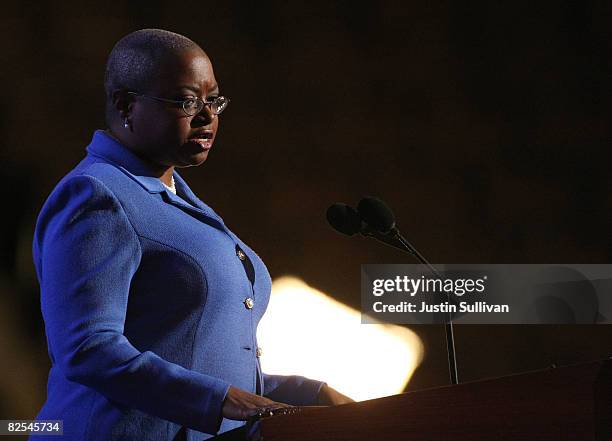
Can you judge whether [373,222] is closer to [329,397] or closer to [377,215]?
[377,215]

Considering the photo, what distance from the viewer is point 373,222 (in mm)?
1692

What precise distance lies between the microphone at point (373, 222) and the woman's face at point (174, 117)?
0.32 meters

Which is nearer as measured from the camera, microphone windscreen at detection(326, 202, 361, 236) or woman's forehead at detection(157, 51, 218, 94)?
woman's forehead at detection(157, 51, 218, 94)

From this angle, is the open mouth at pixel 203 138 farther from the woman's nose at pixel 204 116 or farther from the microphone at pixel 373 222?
the microphone at pixel 373 222

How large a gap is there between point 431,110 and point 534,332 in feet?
2.74

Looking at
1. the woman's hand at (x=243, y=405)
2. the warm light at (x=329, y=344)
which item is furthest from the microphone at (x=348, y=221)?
the warm light at (x=329, y=344)

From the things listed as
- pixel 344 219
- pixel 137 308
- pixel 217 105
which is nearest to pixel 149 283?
pixel 137 308

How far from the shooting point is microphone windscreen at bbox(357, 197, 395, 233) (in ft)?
5.51

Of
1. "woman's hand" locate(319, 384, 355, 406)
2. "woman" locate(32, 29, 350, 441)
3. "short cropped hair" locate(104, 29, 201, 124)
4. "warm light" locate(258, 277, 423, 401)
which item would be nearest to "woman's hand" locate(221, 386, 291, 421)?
"woman" locate(32, 29, 350, 441)

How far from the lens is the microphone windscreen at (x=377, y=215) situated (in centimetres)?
168

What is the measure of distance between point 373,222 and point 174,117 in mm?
425

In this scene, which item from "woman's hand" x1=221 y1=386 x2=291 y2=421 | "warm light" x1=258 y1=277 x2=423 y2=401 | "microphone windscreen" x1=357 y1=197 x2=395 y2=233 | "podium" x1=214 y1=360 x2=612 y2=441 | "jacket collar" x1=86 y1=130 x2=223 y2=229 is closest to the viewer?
"podium" x1=214 y1=360 x2=612 y2=441

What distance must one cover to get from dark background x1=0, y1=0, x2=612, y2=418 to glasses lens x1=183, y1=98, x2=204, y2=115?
138 cm

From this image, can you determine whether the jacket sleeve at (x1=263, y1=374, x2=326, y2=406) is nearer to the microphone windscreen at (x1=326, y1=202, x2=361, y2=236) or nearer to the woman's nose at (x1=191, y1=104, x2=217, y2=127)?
the microphone windscreen at (x1=326, y1=202, x2=361, y2=236)
